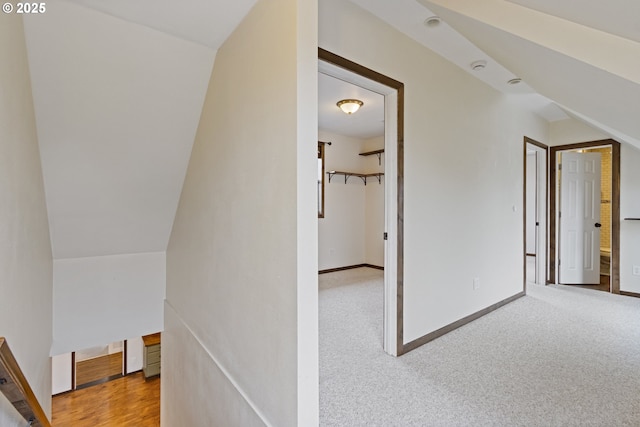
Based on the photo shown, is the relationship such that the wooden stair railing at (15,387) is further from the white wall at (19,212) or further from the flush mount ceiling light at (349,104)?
the flush mount ceiling light at (349,104)

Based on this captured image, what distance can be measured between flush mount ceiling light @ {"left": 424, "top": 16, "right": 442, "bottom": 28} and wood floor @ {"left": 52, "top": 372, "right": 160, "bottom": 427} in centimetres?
692

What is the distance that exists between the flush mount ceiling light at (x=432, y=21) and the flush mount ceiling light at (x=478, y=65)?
0.79 meters

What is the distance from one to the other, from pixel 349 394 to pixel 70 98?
2.60 m

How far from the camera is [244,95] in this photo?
1.72 m

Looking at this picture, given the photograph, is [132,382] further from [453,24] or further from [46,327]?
[453,24]

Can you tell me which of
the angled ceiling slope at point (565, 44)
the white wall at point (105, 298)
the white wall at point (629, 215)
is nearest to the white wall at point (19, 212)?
the white wall at point (105, 298)

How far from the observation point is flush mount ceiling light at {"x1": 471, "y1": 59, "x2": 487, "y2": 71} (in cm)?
278

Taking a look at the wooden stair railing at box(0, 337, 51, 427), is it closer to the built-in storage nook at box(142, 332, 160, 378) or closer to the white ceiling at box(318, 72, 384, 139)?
the white ceiling at box(318, 72, 384, 139)

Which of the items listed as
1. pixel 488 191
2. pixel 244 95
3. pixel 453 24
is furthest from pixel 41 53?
pixel 488 191

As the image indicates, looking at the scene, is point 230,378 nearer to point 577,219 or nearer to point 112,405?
point 577,219

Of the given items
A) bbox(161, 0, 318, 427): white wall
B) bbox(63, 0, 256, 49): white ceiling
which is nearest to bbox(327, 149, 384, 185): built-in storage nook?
bbox(161, 0, 318, 427): white wall

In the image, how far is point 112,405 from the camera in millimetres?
5641

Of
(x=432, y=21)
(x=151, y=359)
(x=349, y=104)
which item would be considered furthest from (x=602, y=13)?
(x=151, y=359)

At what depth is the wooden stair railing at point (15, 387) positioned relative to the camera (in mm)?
1138
